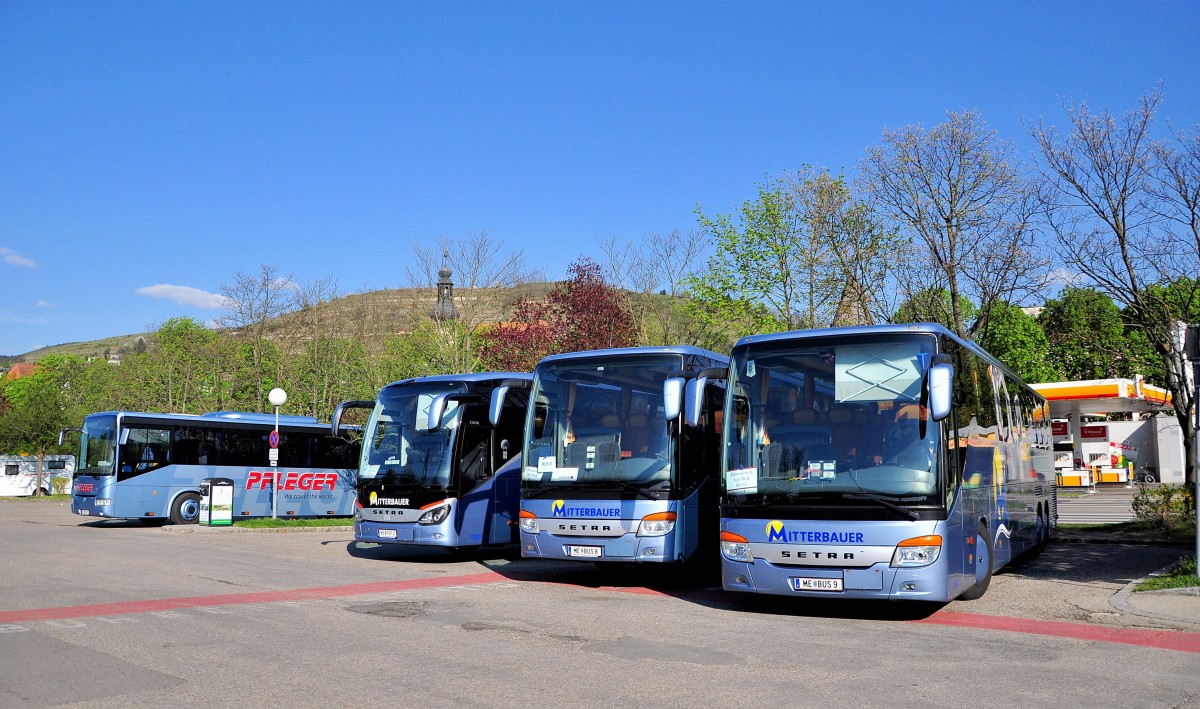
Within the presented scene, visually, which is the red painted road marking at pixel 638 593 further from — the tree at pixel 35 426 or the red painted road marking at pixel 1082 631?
the tree at pixel 35 426

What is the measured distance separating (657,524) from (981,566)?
153 inches

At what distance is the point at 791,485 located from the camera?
1053 centimetres

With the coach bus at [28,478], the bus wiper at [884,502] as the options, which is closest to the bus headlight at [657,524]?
the bus wiper at [884,502]

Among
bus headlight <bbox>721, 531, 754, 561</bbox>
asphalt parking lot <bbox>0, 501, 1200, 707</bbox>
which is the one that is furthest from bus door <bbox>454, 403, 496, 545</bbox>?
bus headlight <bbox>721, 531, 754, 561</bbox>

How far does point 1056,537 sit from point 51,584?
60.8ft

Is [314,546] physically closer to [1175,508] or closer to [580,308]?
[580,308]

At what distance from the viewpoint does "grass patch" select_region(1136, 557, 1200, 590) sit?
11734mm

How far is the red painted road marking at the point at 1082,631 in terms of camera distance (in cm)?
908

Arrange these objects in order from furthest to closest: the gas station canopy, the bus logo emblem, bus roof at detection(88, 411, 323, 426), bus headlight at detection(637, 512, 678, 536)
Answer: the gas station canopy < bus roof at detection(88, 411, 323, 426) < bus headlight at detection(637, 512, 678, 536) < the bus logo emblem

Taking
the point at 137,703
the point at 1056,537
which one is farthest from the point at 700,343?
the point at 137,703

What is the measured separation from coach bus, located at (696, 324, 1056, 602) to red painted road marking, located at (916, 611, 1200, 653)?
1.32ft

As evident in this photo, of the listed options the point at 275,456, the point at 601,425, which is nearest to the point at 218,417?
the point at 275,456

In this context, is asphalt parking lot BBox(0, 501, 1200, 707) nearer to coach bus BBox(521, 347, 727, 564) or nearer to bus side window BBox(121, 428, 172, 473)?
coach bus BBox(521, 347, 727, 564)

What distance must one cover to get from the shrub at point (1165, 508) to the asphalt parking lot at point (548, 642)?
6.02 m
